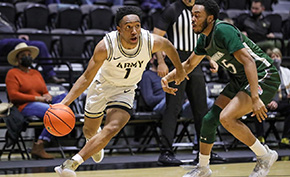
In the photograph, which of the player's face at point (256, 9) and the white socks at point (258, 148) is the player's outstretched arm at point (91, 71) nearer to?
the white socks at point (258, 148)

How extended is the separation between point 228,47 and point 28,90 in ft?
10.4

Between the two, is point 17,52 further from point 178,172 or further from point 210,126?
point 210,126

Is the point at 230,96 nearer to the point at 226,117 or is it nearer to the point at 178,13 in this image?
the point at 226,117

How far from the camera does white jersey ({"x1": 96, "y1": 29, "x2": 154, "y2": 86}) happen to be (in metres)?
4.18

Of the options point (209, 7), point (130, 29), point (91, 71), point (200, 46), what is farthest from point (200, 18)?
point (91, 71)

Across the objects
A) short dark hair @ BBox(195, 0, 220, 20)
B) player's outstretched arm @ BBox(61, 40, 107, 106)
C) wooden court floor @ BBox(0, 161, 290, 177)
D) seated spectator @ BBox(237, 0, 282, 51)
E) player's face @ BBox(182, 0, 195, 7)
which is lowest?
wooden court floor @ BBox(0, 161, 290, 177)

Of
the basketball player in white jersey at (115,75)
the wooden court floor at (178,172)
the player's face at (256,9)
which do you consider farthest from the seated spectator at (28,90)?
the player's face at (256,9)

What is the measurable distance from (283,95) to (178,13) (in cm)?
272

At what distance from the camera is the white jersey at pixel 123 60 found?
4.18 meters

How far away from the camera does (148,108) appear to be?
6832 millimetres

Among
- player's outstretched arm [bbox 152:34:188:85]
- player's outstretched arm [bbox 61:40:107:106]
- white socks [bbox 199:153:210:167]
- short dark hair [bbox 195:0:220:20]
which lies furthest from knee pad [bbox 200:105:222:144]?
player's outstretched arm [bbox 61:40:107:106]

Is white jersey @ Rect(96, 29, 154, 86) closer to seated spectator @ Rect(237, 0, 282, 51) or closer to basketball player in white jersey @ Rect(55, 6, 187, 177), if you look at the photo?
basketball player in white jersey @ Rect(55, 6, 187, 177)

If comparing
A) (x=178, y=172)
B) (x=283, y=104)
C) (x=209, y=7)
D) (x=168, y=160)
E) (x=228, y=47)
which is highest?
(x=209, y=7)

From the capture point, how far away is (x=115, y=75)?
4.36m
